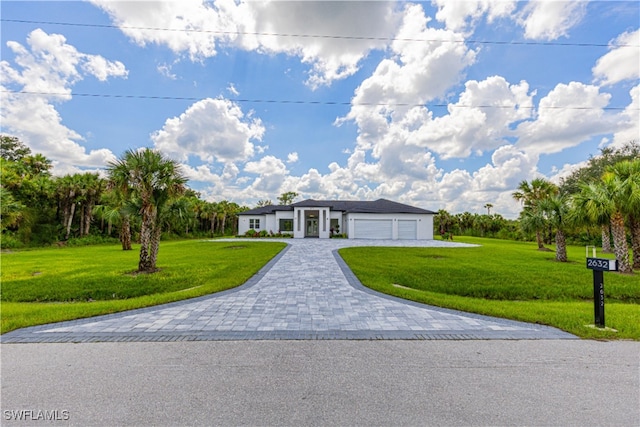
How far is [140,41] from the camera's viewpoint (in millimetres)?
10938

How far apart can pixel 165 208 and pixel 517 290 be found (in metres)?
12.1

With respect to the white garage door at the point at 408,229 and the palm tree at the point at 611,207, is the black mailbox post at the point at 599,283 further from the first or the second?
the white garage door at the point at 408,229

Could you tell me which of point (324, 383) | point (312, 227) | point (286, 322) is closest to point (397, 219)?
point (312, 227)

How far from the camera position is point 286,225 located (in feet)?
97.8

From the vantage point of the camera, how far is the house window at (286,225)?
29703 millimetres

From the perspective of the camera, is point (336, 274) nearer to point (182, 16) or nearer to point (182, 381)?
point (182, 381)

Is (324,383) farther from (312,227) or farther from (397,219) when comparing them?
(312,227)

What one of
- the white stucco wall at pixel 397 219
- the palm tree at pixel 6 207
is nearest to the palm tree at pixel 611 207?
the white stucco wall at pixel 397 219

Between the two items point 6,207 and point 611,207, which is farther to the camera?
point 6,207

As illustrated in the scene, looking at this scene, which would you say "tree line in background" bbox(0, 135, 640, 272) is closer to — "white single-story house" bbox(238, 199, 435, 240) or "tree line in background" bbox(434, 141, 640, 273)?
"tree line in background" bbox(434, 141, 640, 273)

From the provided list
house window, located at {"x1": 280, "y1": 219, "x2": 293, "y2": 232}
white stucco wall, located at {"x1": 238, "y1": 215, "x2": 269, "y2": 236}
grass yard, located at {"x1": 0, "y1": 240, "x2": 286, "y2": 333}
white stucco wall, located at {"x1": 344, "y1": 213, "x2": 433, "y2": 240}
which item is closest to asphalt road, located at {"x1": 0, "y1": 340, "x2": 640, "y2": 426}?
grass yard, located at {"x1": 0, "y1": 240, "x2": 286, "y2": 333}

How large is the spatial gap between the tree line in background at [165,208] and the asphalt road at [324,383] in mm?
6663

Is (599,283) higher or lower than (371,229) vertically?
lower

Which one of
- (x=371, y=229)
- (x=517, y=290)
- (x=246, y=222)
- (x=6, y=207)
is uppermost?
(x=6, y=207)
